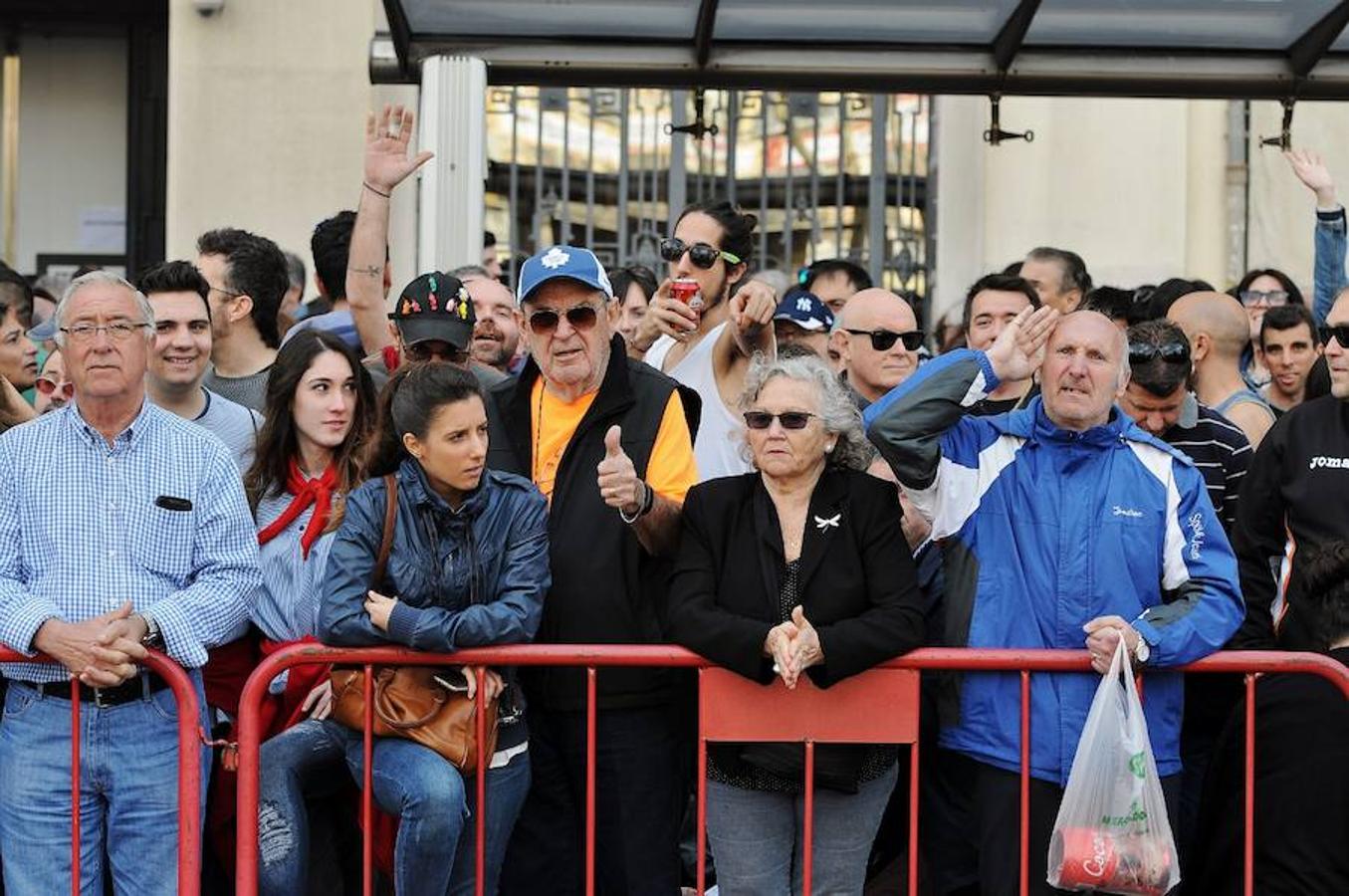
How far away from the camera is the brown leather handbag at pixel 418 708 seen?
5.14m

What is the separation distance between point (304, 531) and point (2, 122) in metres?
8.80

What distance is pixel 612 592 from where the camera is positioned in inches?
213

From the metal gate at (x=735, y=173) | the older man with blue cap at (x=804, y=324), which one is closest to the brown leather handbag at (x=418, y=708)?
the older man with blue cap at (x=804, y=324)

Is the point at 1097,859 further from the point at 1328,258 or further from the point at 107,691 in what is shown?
→ the point at 1328,258

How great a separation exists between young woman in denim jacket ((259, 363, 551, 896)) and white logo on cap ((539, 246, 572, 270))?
458 millimetres

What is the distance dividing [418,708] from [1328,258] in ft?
14.9

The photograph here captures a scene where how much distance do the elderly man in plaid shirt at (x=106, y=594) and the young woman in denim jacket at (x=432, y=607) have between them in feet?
1.13

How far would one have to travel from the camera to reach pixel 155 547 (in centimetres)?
534

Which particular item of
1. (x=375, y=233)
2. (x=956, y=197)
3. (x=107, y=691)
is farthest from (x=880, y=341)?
(x=956, y=197)

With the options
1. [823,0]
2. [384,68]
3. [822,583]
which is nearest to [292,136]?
[384,68]

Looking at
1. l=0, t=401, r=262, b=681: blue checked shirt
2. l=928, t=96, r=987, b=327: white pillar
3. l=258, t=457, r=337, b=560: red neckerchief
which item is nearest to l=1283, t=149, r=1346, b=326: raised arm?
l=258, t=457, r=337, b=560: red neckerchief

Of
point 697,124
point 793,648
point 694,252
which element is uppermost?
point 697,124

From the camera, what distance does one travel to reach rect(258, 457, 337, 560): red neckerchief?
5.67m

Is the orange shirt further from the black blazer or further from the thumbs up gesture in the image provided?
the thumbs up gesture
